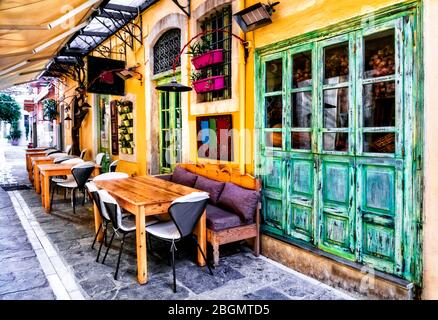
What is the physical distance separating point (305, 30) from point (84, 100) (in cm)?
982

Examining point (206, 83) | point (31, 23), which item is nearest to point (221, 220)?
point (206, 83)

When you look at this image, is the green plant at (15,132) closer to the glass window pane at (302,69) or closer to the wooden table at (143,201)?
the wooden table at (143,201)

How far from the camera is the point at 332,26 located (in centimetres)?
327

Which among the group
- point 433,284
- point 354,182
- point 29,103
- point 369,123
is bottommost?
point 433,284

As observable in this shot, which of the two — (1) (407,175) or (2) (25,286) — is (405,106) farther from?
(2) (25,286)

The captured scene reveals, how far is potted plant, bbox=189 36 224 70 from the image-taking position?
15.6ft

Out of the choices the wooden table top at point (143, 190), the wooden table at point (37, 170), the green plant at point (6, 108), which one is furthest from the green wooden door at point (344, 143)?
the green plant at point (6, 108)

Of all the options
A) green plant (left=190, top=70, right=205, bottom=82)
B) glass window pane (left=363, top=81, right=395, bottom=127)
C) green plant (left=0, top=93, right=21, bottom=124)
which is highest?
green plant (left=0, top=93, right=21, bottom=124)

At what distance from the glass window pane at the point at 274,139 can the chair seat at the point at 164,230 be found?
156 centimetres

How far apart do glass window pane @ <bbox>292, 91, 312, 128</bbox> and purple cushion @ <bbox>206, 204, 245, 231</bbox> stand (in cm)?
131

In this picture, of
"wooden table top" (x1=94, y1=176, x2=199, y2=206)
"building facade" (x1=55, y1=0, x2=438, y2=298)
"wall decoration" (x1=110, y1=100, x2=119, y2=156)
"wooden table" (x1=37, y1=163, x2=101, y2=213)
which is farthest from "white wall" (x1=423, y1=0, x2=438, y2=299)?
"wall decoration" (x1=110, y1=100, x2=119, y2=156)

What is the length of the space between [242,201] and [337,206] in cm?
114

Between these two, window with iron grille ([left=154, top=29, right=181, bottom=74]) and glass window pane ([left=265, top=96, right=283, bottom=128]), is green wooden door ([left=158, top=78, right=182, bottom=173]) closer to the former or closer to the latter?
window with iron grille ([left=154, top=29, right=181, bottom=74])
